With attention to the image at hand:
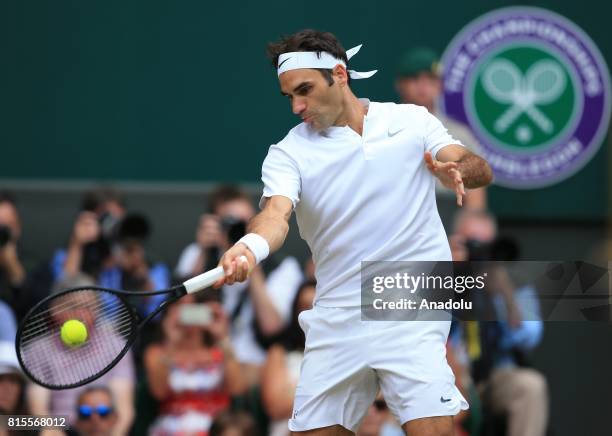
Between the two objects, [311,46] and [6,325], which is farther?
[6,325]

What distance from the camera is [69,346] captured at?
5559 millimetres

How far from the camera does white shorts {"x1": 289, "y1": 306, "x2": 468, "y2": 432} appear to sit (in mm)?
5082

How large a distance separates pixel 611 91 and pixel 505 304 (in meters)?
2.32

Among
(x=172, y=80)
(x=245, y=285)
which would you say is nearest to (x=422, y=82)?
(x=245, y=285)

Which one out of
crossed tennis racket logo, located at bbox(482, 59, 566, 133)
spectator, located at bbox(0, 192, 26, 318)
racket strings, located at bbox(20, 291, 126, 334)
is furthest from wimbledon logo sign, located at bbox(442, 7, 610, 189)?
racket strings, located at bbox(20, 291, 126, 334)

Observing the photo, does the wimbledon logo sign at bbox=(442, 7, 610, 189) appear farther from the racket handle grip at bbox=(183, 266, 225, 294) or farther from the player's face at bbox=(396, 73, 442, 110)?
the racket handle grip at bbox=(183, 266, 225, 294)

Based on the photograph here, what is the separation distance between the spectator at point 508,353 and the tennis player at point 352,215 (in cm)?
215

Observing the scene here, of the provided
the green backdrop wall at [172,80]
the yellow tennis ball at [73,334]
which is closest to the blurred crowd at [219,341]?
the green backdrop wall at [172,80]

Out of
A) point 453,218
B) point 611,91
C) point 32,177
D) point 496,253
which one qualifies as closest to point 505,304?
point 496,253

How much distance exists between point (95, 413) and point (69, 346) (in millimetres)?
1521

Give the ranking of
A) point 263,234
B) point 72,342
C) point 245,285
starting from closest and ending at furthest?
point 263,234, point 72,342, point 245,285

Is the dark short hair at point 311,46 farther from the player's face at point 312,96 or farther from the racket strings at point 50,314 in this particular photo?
the racket strings at point 50,314

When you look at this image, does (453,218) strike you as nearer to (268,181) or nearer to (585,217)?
(585,217)

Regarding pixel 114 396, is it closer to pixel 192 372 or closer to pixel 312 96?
pixel 192 372
